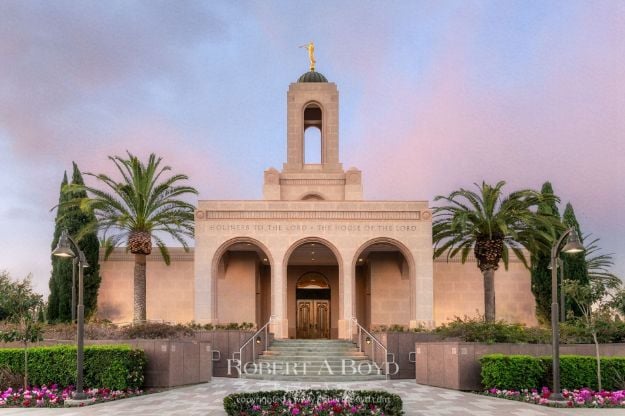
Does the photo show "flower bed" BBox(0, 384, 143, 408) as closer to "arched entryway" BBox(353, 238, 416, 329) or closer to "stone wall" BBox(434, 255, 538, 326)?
"arched entryway" BBox(353, 238, 416, 329)

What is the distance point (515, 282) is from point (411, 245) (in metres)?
7.31

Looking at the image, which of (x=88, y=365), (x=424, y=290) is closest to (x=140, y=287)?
(x=88, y=365)

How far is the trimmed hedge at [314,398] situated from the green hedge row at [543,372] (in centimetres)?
522

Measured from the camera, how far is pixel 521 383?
17.1 meters

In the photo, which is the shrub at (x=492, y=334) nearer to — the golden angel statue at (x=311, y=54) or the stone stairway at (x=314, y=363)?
the stone stairway at (x=314, y=363)

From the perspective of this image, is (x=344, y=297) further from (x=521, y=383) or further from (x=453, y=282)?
(x=521, y=383)

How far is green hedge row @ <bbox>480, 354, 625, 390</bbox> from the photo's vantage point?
56.4 ft

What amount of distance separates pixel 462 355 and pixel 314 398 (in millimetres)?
6765

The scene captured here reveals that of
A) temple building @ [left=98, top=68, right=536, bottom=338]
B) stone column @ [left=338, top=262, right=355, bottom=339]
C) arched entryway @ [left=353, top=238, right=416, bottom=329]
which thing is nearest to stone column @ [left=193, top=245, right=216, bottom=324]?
temple building @ [left=98, top=68, right=536, bottom=338]

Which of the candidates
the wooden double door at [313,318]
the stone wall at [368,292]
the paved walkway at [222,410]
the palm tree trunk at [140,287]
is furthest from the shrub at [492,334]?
the wooden double door at [313,318]

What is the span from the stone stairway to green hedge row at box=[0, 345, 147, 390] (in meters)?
5.58

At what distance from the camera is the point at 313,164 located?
121ft

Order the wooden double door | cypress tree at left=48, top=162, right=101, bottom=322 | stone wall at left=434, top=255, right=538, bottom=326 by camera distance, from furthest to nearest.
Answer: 1. the wooden double door
2. stone wall at left=434, top=255, right=538, bottom=326
3. cypress tree at left=48, top=162, right=101, bottom=322

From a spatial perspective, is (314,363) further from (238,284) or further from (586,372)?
(238,284)
